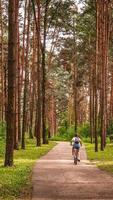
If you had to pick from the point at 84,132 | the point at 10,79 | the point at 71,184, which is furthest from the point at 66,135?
the point at 71,184

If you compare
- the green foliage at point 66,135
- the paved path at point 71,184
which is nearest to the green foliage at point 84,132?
the green foliage at point 66,135

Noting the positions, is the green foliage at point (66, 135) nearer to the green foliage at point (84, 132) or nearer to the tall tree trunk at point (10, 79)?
the green foliage at point (84, 132)

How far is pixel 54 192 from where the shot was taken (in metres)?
14.5

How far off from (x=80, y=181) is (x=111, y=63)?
48581mm

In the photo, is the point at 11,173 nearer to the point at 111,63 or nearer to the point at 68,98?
the point at 111,63

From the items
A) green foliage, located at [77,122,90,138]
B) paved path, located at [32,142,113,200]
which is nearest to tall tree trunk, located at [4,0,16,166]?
paved path, located at [32,142,113,200]

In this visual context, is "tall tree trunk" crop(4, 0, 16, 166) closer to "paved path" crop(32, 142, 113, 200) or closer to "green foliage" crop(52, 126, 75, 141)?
"paved path" crop(32, 142, 113, 200)

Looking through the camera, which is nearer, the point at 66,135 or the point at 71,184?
the point at 71,184

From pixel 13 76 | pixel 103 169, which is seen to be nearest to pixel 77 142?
pixel 103 169

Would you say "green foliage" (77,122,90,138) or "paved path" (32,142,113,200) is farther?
"green foliage" (77,122,90,138)

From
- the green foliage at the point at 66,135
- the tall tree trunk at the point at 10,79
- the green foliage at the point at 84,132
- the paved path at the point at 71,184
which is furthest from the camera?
the green foliage at the point at 66,135

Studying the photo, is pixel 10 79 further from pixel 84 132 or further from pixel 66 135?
pixel 66 135

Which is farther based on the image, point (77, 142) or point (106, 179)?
point (77, 142)

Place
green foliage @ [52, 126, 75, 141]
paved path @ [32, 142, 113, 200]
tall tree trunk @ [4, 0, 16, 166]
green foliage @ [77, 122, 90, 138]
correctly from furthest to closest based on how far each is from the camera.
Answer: green foliage @ [52, 126, 75, 141], green foliage @ [77, 122, 90, 138], tall tree trunk @ [4, 0, 16, 166], paved path @ [32, 142, 113, 200]
